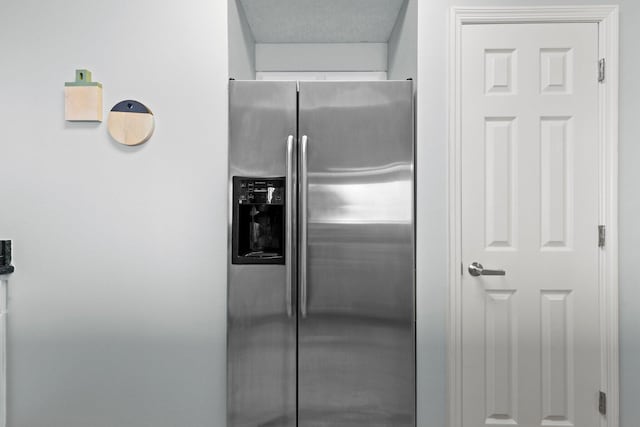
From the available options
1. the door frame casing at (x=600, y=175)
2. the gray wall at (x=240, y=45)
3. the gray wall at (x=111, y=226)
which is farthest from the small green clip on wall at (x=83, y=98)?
the door frame casing at (x=600, y=175)

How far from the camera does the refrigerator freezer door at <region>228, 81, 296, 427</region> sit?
6.56 ft

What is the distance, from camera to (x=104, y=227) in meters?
2.09

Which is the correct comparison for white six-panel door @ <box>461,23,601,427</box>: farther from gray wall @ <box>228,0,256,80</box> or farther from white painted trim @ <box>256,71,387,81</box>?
gray wall @ <box>228,0,256,80</box>

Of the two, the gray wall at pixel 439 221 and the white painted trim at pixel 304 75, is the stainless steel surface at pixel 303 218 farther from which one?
the white painted trim at pixel 304 75

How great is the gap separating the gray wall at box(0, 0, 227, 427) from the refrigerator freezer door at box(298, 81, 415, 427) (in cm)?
43

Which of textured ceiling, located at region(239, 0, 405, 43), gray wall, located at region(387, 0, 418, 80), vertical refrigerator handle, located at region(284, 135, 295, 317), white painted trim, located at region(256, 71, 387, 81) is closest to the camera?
vertical refrigerator handle, located at region(284, 135, 295, 317)

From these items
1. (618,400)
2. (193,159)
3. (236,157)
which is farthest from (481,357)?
(193,159)

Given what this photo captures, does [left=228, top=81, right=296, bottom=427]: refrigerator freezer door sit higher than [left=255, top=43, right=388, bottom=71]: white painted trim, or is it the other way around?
[left=255, top=43, right=388, bottom=71]: white painted trim

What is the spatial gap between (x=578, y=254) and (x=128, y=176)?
6.76 feet

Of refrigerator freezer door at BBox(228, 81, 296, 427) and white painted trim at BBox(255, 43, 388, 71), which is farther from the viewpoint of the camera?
white painted trim at BBox(255, 43, 388, 71)

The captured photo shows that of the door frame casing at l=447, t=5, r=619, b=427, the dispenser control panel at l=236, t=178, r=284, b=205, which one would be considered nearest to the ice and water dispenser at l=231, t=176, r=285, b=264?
the dispenser control panel at l=236, t=178, r=284, b=205

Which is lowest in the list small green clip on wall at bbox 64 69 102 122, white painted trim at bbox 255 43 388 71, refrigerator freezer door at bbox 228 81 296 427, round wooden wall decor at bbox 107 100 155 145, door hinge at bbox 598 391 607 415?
door hinge at bbox 598 391 607 415

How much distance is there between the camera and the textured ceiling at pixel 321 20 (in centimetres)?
229

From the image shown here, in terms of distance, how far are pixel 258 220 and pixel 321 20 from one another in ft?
3.91
